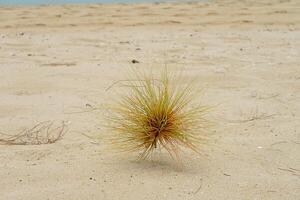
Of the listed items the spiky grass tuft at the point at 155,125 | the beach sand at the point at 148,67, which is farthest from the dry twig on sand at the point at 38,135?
the spiky grass tuft at the point at 155,125

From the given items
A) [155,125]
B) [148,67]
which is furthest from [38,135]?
[148,67]

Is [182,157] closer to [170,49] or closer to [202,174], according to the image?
[202,174]

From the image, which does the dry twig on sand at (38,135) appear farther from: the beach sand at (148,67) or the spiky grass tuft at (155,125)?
the spiky grass tuft at (155,125)

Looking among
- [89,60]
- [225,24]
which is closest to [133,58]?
[89,60]

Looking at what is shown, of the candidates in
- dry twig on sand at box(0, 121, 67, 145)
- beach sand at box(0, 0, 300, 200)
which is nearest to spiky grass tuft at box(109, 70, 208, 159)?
beach sand at box(0, 0, 300, 200)

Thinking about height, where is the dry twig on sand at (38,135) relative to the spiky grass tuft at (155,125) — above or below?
below

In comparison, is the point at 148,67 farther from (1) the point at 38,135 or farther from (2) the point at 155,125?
(2) the point at 155,125
